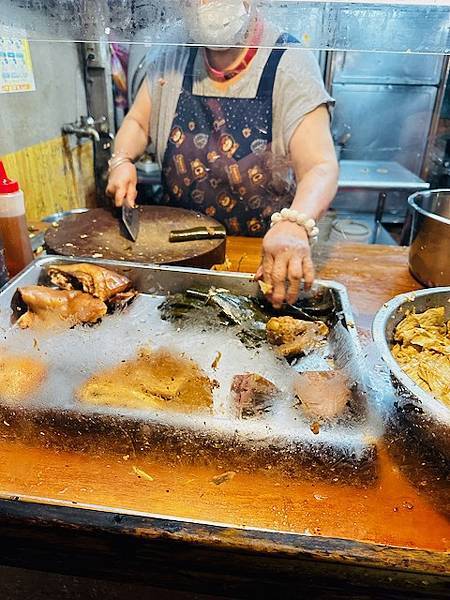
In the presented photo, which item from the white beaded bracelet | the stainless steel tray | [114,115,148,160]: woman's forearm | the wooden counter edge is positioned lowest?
the wooden counter edge

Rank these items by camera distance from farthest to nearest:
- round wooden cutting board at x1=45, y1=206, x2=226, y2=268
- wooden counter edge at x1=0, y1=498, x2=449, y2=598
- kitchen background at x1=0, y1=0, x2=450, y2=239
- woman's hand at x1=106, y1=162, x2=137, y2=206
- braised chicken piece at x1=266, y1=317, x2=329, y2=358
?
woman's hand at x1=106, y1=162, x2=137, y2=206, round wooden cutting board at x1=45, y1=206, x2=226, y2=268, braised chicken piece at x1=266, y1=317, x2=329, y2=358, kitchen background at x1=0, y1=0, x2=450, y2=239, wooden counter edge at x1=0, y1=498, x2=449, y2=598

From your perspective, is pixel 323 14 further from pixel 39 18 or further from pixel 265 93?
pixel 265 93

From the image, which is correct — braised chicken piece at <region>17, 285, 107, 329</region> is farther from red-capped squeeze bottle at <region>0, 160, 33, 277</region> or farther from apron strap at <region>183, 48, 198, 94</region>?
apron strap at <region>183, 48, 198, 94</region>

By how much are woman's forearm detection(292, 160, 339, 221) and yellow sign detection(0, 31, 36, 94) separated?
123 cm

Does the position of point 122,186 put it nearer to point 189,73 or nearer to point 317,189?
point 189,73

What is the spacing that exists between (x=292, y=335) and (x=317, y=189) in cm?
66

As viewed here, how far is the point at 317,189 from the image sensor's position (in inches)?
61.0

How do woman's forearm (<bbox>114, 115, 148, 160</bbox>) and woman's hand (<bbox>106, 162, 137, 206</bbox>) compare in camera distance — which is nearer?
woman's hand (<bbox>106, 162, 137, 206</bbox>)

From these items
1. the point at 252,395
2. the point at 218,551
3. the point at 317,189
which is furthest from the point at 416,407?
the point at 317,189

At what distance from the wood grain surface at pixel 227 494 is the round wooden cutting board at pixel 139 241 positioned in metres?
0.70

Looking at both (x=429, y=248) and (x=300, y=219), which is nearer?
(x=300, y=219)

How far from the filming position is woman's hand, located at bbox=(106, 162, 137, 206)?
5.34ft

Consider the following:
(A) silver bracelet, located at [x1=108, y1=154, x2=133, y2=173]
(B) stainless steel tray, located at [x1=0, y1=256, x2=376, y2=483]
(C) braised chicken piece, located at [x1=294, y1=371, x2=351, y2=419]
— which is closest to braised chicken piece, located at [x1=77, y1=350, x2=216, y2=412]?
(B) stainless steel tray, located at [x1=0, y1=256, x2=376, y2=483]

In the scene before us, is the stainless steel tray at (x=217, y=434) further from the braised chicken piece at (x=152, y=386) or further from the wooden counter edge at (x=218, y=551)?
the wooden counter edge at (x=218, y=551)
